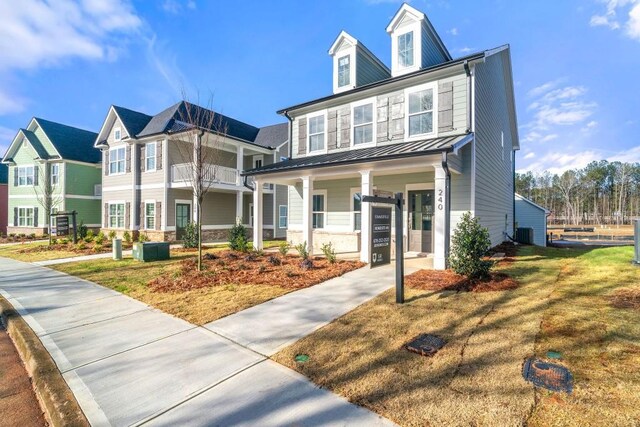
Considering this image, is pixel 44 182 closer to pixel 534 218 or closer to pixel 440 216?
pixel 440 216

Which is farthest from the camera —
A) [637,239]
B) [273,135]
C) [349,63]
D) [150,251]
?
[273,135]

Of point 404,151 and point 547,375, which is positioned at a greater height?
point 404,151

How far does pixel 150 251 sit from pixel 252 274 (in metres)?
5.39

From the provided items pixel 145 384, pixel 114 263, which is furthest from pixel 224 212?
pixel 145 384

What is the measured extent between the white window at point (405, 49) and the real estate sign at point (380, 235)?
837 cm

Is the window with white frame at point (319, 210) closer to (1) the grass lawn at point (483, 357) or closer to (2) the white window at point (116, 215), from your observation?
(1) the grass lawn at point (483, 357)

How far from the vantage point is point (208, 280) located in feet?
24.0

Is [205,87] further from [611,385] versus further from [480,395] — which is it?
[611,385]

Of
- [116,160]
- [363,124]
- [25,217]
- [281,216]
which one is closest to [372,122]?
[363,124]

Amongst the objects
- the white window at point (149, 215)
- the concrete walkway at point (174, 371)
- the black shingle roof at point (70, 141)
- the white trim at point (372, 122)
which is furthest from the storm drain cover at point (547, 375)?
the black shingle roof at point (70, 141)

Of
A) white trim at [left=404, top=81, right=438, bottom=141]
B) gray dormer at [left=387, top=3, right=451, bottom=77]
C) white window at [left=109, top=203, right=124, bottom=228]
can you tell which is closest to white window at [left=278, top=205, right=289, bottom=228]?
white window at [left=109, top=203, right=124, bottom=228]

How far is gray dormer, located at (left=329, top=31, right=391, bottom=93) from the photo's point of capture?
1296 cm

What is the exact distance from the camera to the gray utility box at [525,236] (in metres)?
17.1

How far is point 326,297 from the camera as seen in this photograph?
585cm
